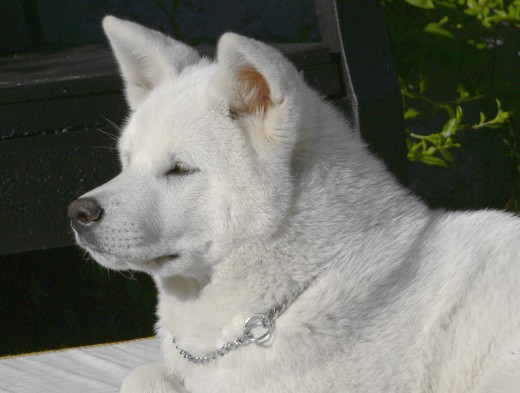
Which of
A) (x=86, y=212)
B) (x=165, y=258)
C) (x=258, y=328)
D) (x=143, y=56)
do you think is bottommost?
(x=258, y=328)

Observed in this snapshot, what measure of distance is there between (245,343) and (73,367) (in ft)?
3.27

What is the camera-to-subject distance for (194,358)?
233 centimetres

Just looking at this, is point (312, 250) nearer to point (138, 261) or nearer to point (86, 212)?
point (138, 261)

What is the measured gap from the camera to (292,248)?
2.23 m

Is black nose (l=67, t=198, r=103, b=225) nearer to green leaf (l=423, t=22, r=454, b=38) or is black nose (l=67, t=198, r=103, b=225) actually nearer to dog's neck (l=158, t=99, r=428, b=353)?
dog's neck (l=158, t=99, r=428, b=353)

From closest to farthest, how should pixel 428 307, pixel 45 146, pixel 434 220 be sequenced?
1. pixel 428 307
2. pixel 434 220
3. pixel 45 146

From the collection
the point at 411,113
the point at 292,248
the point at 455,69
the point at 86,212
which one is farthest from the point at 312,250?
the point at 455,69

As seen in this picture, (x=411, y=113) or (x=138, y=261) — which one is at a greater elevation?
(x=138, y=261)

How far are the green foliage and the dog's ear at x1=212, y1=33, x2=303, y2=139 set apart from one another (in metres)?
2.27

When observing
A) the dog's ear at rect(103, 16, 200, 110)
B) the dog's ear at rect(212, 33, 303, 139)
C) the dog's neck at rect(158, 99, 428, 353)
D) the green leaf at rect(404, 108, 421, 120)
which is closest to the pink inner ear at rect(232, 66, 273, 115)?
the dog's ear at rect(212, 33, 303, 139)

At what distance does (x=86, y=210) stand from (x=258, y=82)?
512 millimetres

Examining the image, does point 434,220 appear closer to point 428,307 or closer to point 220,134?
point 428,307

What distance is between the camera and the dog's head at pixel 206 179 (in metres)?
2.19

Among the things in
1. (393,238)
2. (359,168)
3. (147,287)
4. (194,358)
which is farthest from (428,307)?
(147,287)
